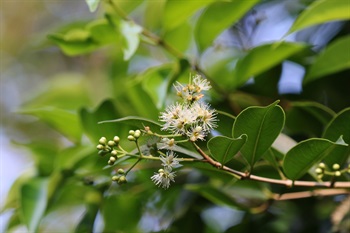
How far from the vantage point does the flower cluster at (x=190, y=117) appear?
0.67 meters

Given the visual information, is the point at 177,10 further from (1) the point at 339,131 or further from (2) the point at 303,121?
(1) the point at 339,131

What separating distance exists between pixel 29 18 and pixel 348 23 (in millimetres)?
3318

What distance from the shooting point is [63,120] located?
46.4 inches

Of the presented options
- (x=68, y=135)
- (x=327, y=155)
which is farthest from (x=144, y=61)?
(x=327, y=155)

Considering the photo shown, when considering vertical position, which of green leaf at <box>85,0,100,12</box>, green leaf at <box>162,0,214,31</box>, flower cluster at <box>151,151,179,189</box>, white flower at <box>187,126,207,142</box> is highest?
green leaf at <box>85,0,100,12</box>

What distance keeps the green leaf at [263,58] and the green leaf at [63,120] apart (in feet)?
1.16

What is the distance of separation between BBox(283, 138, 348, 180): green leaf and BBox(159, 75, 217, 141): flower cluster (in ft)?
0.42

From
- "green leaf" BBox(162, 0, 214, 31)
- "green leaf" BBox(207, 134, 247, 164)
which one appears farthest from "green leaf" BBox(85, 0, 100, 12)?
"green leaf" BBox(207, 134, 247, 164)

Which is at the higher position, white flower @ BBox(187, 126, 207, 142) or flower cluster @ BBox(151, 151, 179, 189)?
white flower @ BBox(187, 126, 207, 142)

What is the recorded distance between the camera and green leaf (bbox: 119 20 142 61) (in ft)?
3.07

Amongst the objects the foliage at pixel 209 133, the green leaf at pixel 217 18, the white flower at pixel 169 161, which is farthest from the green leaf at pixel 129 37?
the white flower at pixel 169 161

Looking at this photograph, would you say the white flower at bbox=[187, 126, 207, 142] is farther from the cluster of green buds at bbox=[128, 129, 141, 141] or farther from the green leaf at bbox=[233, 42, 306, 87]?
the green leaf at bbox=[233, 42, 306, 87]

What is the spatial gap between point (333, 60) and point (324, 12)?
0.39ft

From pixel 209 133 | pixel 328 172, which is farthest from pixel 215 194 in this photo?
pixel 328 172
